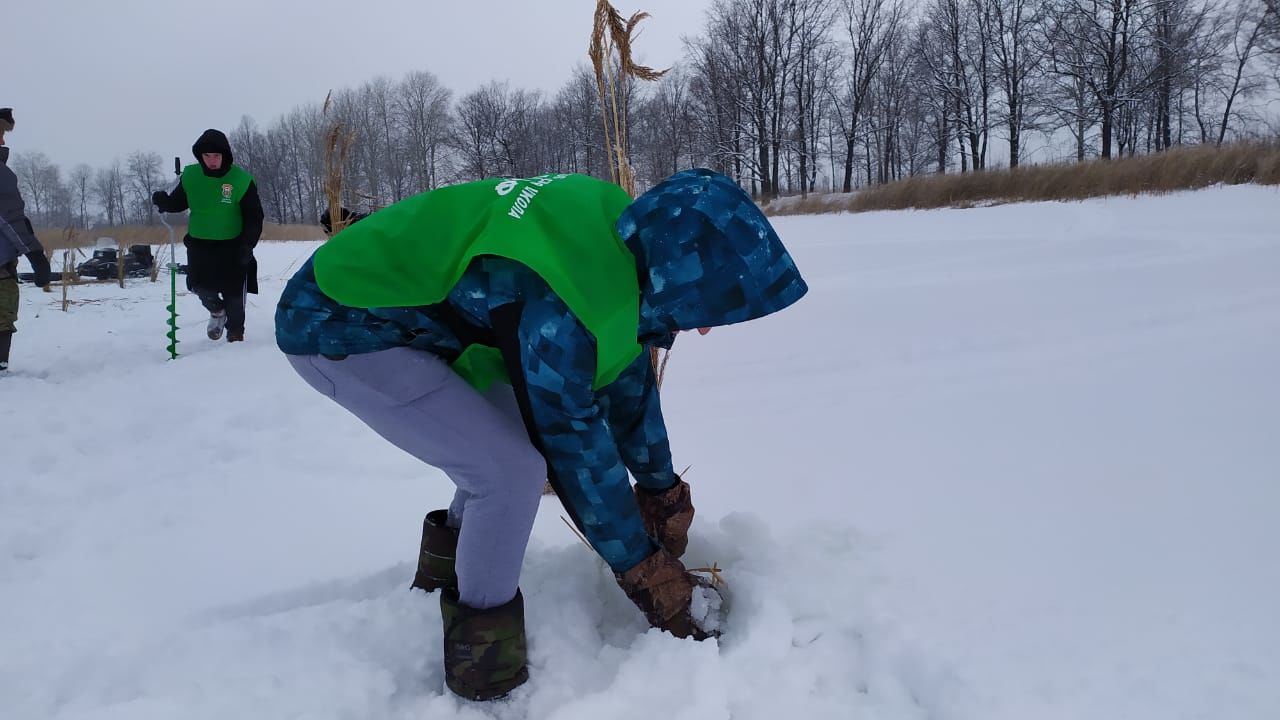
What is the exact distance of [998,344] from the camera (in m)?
3.03

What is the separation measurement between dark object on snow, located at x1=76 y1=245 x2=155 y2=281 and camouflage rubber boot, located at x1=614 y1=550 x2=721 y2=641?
10296 millimetres

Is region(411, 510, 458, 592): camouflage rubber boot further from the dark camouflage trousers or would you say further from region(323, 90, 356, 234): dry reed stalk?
the dark camouflage trousers

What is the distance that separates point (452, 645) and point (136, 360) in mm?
4031

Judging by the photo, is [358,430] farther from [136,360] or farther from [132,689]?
[136,360]

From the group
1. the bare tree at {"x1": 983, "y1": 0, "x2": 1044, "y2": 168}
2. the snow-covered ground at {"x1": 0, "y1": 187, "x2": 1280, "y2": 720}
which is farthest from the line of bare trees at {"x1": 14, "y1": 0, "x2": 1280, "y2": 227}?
the snow-covered ground at {"x1": 0, "y1": 187, "x2": 1280, "y2": 720}

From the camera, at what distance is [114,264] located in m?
9.67

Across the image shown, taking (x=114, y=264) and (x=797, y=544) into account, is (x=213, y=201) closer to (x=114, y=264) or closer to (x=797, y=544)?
(x=797, y=544)

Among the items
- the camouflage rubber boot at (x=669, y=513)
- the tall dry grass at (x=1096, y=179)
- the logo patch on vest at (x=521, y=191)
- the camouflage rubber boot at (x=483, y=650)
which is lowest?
the camouflage rubber boot at (x=483, y=650)

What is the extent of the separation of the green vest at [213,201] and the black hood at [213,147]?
0.03 metres

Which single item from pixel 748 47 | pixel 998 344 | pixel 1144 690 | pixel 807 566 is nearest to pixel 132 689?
pixel 807 566

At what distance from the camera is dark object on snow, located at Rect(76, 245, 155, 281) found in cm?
940

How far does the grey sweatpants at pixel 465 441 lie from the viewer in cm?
110

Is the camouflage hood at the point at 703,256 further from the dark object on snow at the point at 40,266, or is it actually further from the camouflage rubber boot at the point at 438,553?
the dark object on snow at the point at 40,266

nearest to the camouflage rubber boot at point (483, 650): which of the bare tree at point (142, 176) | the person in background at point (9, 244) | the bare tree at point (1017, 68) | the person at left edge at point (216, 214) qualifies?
the person in background at point (9, 244)
